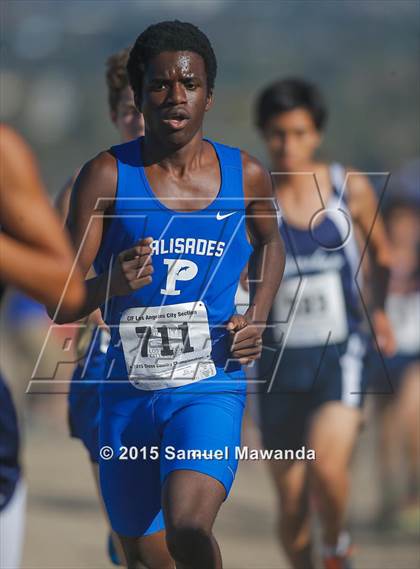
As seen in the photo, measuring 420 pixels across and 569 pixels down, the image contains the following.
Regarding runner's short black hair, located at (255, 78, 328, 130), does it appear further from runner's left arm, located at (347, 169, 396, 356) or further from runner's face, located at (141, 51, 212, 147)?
runner's face, located at (141, 51, 212, 147)

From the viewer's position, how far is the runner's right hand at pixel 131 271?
383cm

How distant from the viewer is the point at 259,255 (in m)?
4.42

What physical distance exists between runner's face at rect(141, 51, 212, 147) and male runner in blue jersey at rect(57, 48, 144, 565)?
79 cm

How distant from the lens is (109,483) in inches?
169

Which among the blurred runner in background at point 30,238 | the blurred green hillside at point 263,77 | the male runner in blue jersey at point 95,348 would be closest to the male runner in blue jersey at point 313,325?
the male runner in blue jersey at point 95,348

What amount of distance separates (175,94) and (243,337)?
2.54ft

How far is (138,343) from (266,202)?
628mm

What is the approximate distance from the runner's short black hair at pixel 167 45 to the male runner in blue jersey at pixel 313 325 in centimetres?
170

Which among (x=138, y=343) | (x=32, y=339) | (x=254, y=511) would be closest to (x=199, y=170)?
(x=138, y=343)

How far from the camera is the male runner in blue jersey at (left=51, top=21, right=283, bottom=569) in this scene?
13.3 feet

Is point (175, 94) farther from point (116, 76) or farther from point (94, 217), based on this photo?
point (116, 76)

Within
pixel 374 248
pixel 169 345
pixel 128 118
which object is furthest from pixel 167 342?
pixel 374 248

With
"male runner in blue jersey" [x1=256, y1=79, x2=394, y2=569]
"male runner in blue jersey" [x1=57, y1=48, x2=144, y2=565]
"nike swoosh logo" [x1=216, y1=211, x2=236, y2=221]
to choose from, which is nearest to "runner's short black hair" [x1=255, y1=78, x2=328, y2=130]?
"male runner in blue jersey" [x1=256, y1=79, x2=394, y2=569]

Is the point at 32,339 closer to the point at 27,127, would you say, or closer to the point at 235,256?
the point at 27,127
